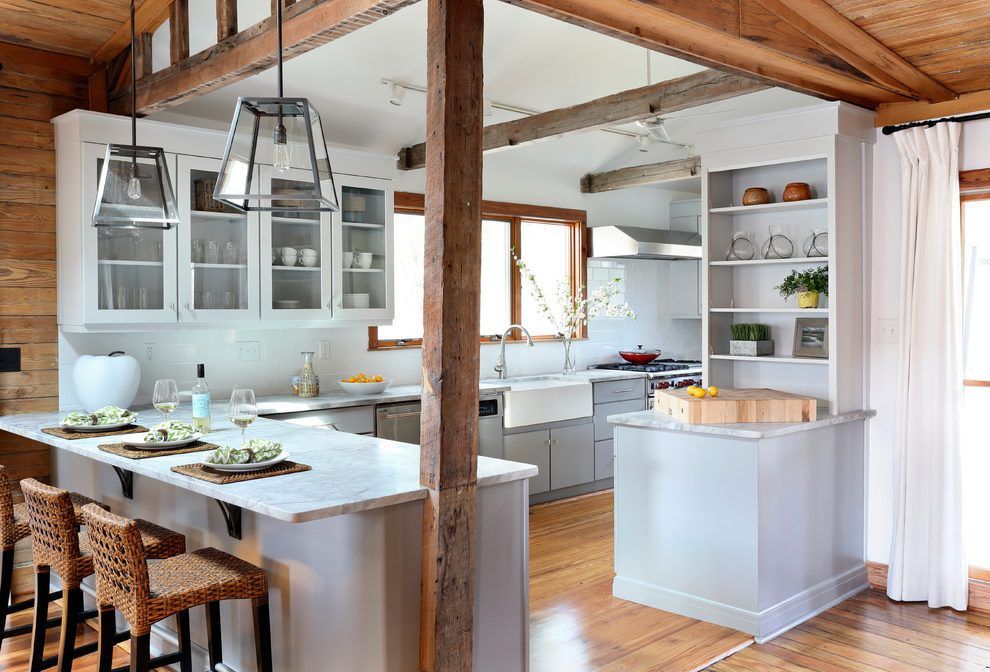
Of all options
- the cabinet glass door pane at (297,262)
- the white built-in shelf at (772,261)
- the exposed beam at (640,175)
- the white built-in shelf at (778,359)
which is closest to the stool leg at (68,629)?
the cabinet glass door pane at (297,262)

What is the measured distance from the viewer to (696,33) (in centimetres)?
321

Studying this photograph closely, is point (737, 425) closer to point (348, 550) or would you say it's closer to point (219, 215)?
point (348, 550)

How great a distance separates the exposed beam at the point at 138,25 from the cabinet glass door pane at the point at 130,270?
0.59m

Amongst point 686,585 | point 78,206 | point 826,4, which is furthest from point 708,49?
point 78,206

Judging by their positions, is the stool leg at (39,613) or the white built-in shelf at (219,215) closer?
the stool leg at (39,613)

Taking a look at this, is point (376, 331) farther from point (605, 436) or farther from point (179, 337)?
point (605, 436)

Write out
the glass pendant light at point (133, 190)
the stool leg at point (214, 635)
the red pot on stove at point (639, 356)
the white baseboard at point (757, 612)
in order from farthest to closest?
the red pot on stove at point (639, 356) < the white baseboard at point (757, 612) < the glass pendant light at point (133, 190) < the stool leg at point (214, 635)

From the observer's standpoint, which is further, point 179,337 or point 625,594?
point 179,337

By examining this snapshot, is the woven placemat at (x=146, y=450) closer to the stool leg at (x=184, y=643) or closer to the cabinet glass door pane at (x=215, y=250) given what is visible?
the stool leg at (x=184, y=643)

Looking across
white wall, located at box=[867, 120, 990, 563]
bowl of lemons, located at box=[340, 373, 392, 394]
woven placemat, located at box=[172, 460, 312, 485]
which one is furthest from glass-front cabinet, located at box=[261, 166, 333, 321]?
white wall, located at box=[867, 120, 990, 563]

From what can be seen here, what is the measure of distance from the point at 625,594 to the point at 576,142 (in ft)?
12.6

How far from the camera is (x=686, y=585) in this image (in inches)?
160

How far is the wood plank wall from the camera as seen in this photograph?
Result: 432 cm

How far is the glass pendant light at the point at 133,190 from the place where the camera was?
3211 millimetres
